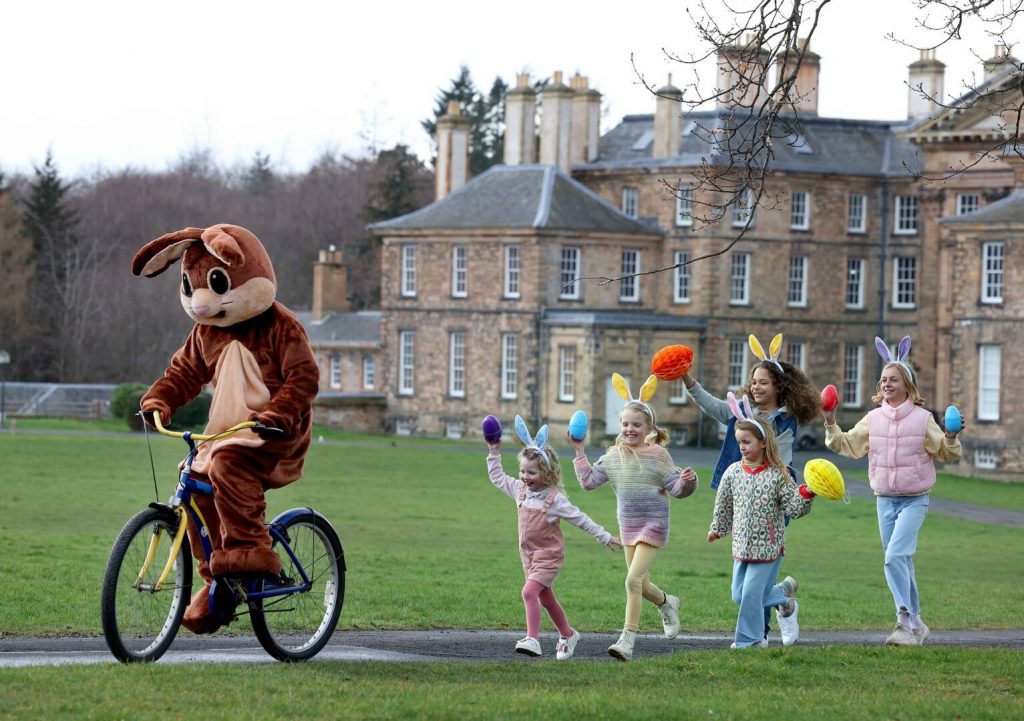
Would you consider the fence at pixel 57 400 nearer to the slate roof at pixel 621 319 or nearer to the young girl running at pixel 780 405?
the slate roof at pixel 621 319

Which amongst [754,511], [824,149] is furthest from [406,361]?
[754,511]

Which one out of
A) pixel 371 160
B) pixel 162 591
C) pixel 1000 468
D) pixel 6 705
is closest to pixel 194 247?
pixel 162 591

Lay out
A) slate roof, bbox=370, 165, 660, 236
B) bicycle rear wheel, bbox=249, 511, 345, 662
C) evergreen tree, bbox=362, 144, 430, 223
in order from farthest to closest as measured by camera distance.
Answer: evergreen tree, bbox=362, 144, 430, 223, slate roof, bbox=370, 165, 660, 236, bicycle rear wheel, bbox=249, 511, 345, 662

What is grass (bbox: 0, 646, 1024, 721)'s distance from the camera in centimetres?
868

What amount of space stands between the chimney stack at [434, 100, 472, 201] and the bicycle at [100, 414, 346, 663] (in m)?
61.7

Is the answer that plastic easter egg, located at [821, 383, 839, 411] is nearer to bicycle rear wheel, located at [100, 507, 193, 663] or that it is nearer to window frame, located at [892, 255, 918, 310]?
bicycle rear wheel, located at [100, 507, 193, 663]

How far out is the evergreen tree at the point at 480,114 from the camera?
4031 inches

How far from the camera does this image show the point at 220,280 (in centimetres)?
1039

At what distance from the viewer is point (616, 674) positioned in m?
10.6

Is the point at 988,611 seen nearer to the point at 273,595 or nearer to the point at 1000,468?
the point at 273,595

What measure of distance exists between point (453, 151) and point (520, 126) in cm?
419

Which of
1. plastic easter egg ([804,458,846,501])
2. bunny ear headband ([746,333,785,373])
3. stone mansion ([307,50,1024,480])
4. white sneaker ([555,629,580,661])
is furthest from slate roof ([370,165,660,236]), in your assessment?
plastic easter egg ([804,458,846,501])

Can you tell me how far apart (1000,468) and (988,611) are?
122ft

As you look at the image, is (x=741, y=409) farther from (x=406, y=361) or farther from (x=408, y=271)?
(x=408, y=271)
